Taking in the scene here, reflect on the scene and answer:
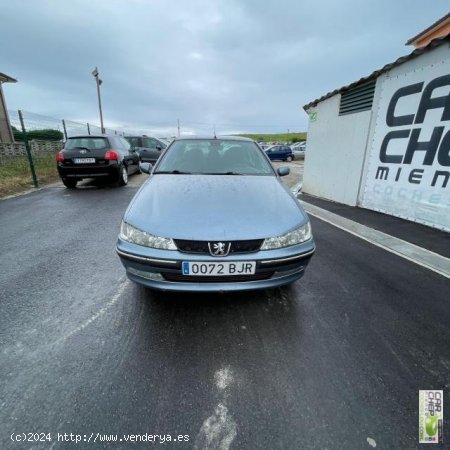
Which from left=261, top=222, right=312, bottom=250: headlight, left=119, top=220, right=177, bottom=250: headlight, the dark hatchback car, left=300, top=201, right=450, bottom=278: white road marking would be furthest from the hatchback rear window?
left=261, top=222, right=312, bottom=250: headlight

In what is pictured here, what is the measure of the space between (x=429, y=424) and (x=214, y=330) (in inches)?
53.5

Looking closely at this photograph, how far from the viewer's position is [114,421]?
133 centimetres

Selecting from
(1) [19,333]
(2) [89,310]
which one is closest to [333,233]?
(2) [89,310]

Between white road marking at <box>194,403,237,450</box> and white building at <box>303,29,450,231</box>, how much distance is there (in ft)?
16.1

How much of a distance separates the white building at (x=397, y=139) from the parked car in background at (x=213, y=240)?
3.77m

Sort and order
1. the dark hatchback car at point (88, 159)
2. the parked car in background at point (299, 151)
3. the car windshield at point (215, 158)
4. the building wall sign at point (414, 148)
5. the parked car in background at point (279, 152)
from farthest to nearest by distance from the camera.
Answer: the parked car in background at point (299, 151) < the parked car in background at point (279, 152) < the dark hatchback car at point (88, 159) < the building wall sign at point (414, 148) < the car windshield at point (215, 158)

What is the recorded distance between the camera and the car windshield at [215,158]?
303cm

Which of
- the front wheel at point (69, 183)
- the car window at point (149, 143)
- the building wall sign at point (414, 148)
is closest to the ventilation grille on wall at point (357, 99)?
the building wall sign at point (414, 148)

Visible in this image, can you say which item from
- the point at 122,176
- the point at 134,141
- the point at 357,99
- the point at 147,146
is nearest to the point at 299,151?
the point at 147,146

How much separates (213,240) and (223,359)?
2.68 feet

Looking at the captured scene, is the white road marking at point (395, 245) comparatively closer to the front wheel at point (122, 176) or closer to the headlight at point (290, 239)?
the headlight at point (290, 239)

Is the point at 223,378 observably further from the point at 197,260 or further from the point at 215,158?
the point at 215,158

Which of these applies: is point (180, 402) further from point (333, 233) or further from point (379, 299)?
point (333, 233)

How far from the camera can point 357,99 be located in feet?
20.2
